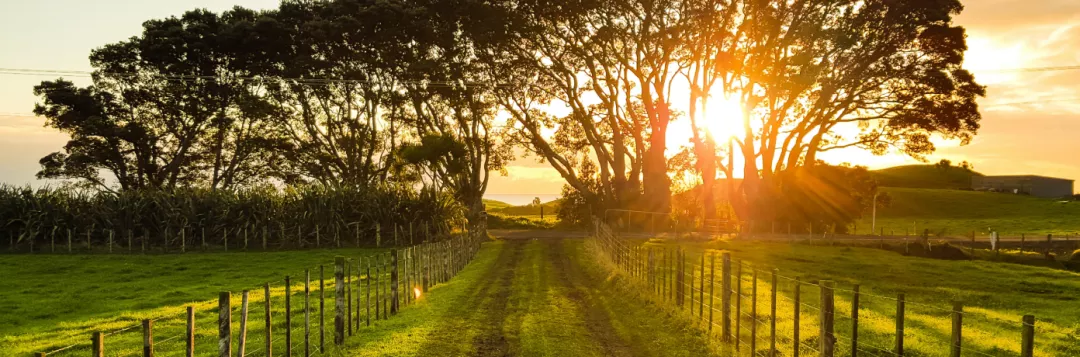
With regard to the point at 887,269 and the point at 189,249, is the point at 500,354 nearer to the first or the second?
the point at 887,269

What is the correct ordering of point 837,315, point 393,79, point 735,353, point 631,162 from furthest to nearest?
point 631,162 → point 393,79 → point 837,315 → point 735,353

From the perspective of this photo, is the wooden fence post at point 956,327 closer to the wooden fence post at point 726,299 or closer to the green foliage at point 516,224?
the wooden fence post at point 726,299

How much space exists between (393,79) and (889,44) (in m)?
33.8

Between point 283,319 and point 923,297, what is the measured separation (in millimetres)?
19296

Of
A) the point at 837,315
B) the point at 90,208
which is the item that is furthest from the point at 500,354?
the point at 90,208

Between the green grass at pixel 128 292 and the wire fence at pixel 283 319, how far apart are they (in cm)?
9

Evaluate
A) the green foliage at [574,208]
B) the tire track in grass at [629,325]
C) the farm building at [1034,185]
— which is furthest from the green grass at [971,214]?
the tire track in grass at [629,325]

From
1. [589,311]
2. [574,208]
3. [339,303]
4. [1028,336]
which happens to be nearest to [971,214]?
[574,208]

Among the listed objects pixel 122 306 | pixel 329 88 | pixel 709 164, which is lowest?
pixel 122 306

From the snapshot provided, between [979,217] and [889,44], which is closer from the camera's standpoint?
[889,44]

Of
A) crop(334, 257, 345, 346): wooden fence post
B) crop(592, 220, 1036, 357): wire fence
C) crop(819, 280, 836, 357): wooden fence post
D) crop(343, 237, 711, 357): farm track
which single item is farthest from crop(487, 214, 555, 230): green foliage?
crop(819, 280, 836, 357): wooden fence post

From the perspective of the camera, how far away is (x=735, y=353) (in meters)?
13.2

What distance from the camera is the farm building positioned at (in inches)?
5128

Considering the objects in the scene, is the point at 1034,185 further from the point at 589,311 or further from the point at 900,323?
the point at 900,323
